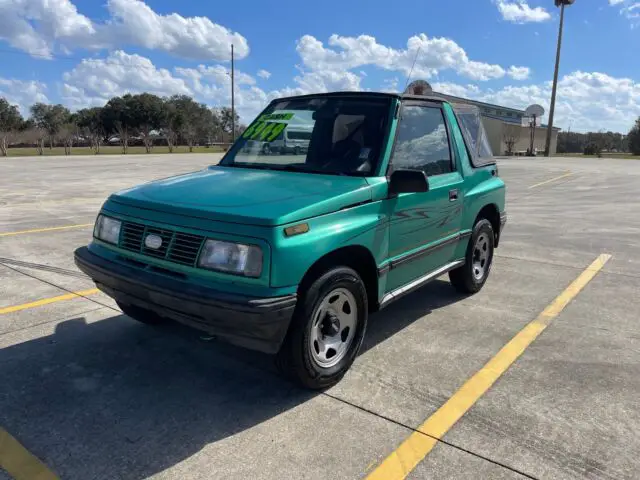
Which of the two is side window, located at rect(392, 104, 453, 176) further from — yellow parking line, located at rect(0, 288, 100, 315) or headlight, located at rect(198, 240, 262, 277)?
yellow parking line, located at rect(0, 288, 100, 315)

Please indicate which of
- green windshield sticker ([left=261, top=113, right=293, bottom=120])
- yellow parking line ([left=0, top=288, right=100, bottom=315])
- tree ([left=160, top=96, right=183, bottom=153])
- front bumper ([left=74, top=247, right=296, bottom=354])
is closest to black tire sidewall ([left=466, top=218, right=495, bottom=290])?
green windshield sticker ([left=261, top=113, right=293, bottom=120])

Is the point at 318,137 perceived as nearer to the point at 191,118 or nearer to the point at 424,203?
the point at 424,203

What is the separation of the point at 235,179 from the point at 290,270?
1.13 meters

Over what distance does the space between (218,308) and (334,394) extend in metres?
1.05

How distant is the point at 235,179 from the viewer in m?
3.65

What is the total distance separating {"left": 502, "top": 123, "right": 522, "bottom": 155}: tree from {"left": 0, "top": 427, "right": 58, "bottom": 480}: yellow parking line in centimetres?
5878

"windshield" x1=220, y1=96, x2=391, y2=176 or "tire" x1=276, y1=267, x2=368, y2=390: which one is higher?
"windshield" x1=220, y1=96, x2=391, y2=176

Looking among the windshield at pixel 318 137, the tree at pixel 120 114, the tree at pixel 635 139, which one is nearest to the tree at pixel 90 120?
the tree at pixel 120 114

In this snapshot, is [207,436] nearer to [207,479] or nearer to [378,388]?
[207,479]

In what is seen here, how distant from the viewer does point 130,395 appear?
321 cm

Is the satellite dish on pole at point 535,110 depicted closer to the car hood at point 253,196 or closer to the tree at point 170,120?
the tree at point 170,120

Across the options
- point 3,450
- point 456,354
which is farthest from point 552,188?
point 3,450

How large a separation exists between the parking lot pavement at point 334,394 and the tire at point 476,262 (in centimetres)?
20

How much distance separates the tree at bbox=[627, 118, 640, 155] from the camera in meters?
66.0
